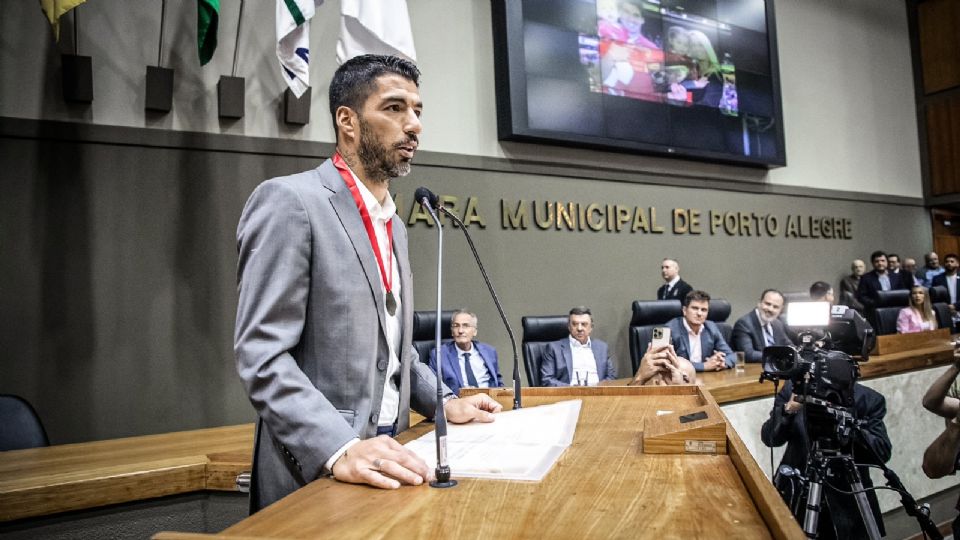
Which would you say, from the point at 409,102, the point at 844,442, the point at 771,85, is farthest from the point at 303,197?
the point at 771,85

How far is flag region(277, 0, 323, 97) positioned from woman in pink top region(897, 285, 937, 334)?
5651 mm

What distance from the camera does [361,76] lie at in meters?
1.23

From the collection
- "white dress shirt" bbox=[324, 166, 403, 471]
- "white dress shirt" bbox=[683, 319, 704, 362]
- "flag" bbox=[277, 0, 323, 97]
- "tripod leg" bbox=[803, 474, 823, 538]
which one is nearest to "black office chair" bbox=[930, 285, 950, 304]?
"white dress shirt" bbox=[683, 319, 704, 362]

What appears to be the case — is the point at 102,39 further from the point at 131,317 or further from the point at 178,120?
the point at 131,317

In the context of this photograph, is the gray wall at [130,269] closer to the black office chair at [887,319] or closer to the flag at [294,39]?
the flag at [294,39]

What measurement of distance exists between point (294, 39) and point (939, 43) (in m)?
9.18

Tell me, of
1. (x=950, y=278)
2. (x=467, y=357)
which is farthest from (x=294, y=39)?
(x=950, y=278)

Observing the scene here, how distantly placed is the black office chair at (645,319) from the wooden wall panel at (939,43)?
675cm

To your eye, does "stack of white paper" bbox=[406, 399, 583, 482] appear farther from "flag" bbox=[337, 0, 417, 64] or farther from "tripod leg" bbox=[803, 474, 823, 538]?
"flag" bbox=[337, 0, 417, 64]

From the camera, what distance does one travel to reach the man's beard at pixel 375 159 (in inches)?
47.8

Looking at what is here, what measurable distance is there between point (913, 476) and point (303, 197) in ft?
14.6

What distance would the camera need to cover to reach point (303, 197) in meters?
1.11

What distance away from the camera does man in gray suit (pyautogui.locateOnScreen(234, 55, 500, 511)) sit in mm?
960

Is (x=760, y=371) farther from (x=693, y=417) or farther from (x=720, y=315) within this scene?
(x=693, y=417)
